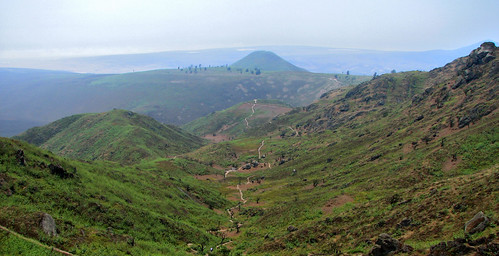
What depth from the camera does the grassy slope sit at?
26.8m

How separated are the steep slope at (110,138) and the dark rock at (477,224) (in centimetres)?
11039

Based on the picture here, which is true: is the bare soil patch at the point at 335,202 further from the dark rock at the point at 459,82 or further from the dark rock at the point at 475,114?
the dark rock at the point at 459,82

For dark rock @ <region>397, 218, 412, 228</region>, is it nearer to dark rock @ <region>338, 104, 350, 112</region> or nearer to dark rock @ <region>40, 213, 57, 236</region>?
dark rock @ <region>40, 213, 57, 236</region>

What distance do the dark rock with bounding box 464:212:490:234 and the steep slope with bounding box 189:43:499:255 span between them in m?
0.34

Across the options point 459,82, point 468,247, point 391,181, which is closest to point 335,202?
point 391,181

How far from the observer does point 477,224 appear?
22.3 m

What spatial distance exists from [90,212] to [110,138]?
12102 cm

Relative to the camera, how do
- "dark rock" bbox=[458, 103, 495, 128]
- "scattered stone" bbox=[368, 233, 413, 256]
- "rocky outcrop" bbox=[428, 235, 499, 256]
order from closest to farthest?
"rocky outcrop" bbox=[428, 235, 499, 256], "scattered stone" bbox=[368, 233, 413, 256], "dark rock" bbox=[458, 103, 495, 128]

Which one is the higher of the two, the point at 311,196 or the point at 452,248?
the point at 452,248

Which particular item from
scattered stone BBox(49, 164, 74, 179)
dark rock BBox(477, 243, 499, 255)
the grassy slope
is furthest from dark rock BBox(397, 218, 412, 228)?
scattered stone BBox(49, 164, 74, 179)

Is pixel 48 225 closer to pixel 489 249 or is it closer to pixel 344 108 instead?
pixel 489 249

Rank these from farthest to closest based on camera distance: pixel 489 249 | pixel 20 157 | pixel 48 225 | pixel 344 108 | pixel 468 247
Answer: pixel 344 108 → pixel 20 157 → pixel 48 225 → pixel 468 247 → pixel 489 249

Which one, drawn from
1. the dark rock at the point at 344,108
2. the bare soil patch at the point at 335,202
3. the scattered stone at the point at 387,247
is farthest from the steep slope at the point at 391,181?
the dark rock at the point at 344,108

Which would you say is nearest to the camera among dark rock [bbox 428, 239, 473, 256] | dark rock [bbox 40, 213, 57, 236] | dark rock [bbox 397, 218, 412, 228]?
dark rock [bbox 428, 239, 473, 256]
